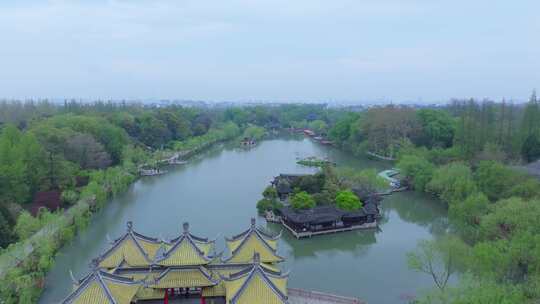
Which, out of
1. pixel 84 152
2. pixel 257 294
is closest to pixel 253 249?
pixel 257 294

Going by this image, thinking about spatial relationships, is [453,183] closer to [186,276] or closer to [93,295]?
[186,276]

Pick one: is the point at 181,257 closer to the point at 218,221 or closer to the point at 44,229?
the point at 44,229

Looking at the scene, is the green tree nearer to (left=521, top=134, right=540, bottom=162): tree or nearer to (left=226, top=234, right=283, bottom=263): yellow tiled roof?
(left=521, top=134, right=540, bottom=162): tree

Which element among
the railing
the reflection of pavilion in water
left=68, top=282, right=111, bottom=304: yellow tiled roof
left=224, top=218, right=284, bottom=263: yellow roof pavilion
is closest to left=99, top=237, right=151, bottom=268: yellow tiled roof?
left=68, top=282, right=111, bottom=304: yellow tiled roof

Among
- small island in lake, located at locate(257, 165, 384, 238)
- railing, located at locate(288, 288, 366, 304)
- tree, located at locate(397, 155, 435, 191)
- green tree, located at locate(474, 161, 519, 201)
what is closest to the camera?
railing, located at locate(288, 288, 366, 304)

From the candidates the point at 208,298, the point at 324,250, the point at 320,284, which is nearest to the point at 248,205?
the point at 324,250

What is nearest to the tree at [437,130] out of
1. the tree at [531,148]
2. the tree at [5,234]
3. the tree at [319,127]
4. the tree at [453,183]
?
the tree at [531,148]

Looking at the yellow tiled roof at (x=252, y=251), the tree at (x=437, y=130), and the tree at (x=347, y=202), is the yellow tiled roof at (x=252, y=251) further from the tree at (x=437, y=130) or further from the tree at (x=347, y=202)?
the tree at (x=437, y=130)
